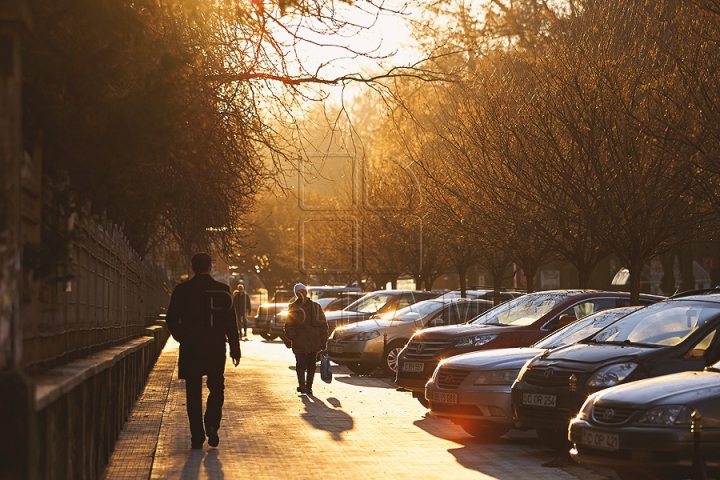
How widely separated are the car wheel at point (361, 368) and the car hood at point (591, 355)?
1240 centimetres

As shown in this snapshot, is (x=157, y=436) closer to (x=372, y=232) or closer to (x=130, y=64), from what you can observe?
(x=130, y=64)

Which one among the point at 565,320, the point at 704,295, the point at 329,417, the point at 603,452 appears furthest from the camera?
the point at 565,320

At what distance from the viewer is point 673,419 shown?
8.85 metres

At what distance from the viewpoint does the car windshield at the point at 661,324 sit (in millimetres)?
11586

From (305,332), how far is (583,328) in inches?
274

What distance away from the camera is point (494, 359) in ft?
44.8

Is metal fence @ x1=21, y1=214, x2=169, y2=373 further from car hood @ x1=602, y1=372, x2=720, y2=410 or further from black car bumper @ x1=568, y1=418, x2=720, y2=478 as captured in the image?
car hood @ x1=602, y1=372, x2=720, y2=410

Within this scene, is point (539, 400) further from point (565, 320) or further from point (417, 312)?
point (417, 312)

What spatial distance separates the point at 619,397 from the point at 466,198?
16635mm

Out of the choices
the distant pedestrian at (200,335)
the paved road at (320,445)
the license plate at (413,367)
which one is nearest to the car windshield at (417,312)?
the paved road at (320,445)

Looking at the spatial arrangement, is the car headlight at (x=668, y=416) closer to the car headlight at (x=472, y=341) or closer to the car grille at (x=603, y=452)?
the car grille at (x=603, y=452)

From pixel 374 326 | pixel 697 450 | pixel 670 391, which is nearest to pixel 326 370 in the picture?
pixel 374 326

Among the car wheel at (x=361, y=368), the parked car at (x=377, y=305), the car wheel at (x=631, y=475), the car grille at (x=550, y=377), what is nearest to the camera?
the car wheel at (x=631, y=475)

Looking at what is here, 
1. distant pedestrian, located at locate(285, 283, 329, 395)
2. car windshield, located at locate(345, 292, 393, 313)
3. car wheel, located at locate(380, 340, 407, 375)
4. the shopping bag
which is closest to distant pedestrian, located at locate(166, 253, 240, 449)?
distant pedestrian, located at locate(285, 283, 329, 395)
